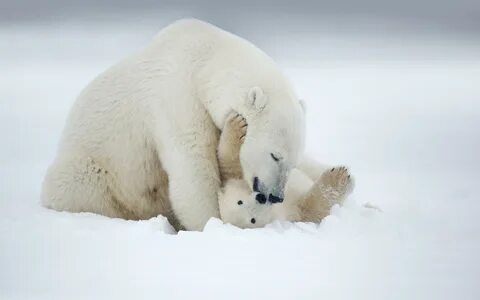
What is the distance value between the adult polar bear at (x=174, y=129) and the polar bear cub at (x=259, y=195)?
54mm

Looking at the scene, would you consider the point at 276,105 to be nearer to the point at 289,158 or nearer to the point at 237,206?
the point at 289,158

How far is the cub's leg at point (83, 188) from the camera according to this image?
3896mm

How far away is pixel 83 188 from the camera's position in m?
3.90

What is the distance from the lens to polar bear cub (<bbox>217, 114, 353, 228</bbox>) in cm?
349

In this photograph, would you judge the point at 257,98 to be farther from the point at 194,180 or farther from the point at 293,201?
the point at 293,201

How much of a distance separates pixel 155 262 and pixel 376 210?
1.36m

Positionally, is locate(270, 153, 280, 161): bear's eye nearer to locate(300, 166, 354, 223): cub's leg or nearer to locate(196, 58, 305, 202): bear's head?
locate(196, 58, 305, 202): bear's head

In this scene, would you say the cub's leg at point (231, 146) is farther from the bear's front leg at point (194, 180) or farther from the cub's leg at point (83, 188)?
the cub's leg at point (83, 188)

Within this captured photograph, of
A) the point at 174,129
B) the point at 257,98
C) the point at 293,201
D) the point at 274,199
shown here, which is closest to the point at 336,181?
the point at 293,201

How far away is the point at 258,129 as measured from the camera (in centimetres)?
347

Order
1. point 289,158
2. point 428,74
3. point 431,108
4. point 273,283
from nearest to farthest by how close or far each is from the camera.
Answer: point 273,283, point 289,158, point 431,108, point 428,74

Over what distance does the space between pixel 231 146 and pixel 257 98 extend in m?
0.26

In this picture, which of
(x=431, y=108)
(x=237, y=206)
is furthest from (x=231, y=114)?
(x=431, y=108)

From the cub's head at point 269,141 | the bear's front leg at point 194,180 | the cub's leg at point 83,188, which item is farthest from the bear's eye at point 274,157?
the cub's leg at point 83,188
